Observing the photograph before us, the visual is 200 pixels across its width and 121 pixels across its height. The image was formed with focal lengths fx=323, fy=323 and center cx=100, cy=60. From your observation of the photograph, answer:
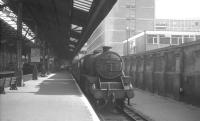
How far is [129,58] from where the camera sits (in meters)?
34.3

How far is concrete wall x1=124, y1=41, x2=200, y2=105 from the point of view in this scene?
17312mm

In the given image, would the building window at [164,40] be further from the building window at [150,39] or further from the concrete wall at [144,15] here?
the concrete wall at [144,15]

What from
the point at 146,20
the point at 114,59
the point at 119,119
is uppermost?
the point at 146,20

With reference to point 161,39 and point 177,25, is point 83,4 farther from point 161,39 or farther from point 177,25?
point 177,25

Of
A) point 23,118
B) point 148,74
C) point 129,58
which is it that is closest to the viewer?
point 23,118

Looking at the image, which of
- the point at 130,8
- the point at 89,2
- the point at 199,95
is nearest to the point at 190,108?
the point at 199,95

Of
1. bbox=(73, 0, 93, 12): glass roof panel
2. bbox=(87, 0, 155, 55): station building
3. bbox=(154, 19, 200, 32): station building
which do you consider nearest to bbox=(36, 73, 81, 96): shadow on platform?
bbox=(73, 0, 93, 12): glass roof panel

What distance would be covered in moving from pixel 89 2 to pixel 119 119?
220 inches

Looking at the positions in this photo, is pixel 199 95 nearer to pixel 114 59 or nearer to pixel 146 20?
pixel 114 59

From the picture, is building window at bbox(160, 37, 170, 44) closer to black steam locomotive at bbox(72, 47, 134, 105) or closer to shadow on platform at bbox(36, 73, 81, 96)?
shadow on platform at bbox(36, 73, 81, 96)

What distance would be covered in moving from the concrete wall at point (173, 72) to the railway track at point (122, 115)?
363 centimetres

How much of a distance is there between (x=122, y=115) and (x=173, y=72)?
6.47 metres

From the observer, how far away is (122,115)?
15.3 metres

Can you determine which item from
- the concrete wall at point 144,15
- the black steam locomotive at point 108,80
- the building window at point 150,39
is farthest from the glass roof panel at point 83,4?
the concrete wall at point 144,15
